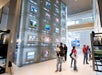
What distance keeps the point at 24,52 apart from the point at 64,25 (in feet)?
23.9

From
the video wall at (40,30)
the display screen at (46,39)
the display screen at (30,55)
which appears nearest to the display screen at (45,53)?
the video wall at (40,30)

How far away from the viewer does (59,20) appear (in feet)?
38.9

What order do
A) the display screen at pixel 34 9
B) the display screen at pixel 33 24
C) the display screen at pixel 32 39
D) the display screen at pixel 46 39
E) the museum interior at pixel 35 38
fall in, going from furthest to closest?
the display screen at pixel 46 39 < the display screen at pixel 34 9 < the display screen at pixel 33 24 < the display screen at pixel 32 39 < the museum interior at pixel 35 38

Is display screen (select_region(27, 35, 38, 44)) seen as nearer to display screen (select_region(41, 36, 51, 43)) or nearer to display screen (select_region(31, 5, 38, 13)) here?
display screen (select_region(41, 36, 51, 43))

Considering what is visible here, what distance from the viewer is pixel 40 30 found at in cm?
871

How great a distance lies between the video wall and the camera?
733 centimetres

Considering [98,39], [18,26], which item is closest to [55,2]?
[18,26]

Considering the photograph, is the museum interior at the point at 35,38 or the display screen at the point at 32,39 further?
the display screen at the point at 32,39

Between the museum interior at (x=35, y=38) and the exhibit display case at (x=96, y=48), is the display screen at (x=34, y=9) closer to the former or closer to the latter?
the museum interior at (x=35, y=38)

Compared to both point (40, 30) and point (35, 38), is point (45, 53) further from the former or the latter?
point (40, 30)

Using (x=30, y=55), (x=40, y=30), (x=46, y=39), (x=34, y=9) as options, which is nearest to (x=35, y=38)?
(x=40, y=30)

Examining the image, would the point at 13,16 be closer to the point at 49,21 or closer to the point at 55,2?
the point at 49,21

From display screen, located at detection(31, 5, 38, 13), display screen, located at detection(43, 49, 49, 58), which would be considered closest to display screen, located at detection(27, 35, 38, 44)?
display screen, located at detection(43, 49, 49, 58)

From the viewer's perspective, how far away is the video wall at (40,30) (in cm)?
733
